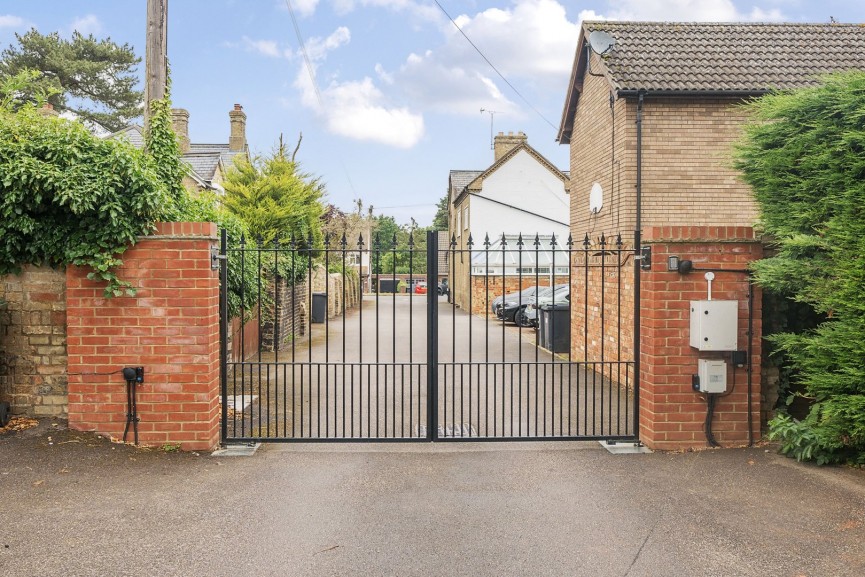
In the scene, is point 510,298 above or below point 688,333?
below

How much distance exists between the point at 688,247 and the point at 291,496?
405 cm

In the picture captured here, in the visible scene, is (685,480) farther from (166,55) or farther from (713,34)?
(713,34)

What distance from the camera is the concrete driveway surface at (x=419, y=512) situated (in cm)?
377

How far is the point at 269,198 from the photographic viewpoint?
15.5 metres

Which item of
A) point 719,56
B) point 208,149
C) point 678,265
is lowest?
point 678,265

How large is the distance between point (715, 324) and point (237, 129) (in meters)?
28.7

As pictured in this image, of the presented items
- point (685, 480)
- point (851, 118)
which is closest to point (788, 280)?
point (851, 118)

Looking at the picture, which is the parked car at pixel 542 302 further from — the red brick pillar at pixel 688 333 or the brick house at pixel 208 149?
the brick house at pixel 208 149

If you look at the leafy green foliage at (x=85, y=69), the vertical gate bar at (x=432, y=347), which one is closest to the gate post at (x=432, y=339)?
the vertical gate bar at (x=432, y=347)

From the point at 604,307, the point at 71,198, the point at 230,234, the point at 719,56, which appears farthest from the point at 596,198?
the point at 71,198

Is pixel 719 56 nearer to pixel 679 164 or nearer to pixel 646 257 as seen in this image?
pixel 679 164

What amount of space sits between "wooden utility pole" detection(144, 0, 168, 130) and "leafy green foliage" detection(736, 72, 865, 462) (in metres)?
6.20

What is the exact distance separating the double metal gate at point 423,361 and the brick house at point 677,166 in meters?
0.41

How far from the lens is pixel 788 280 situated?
5.39 meters
